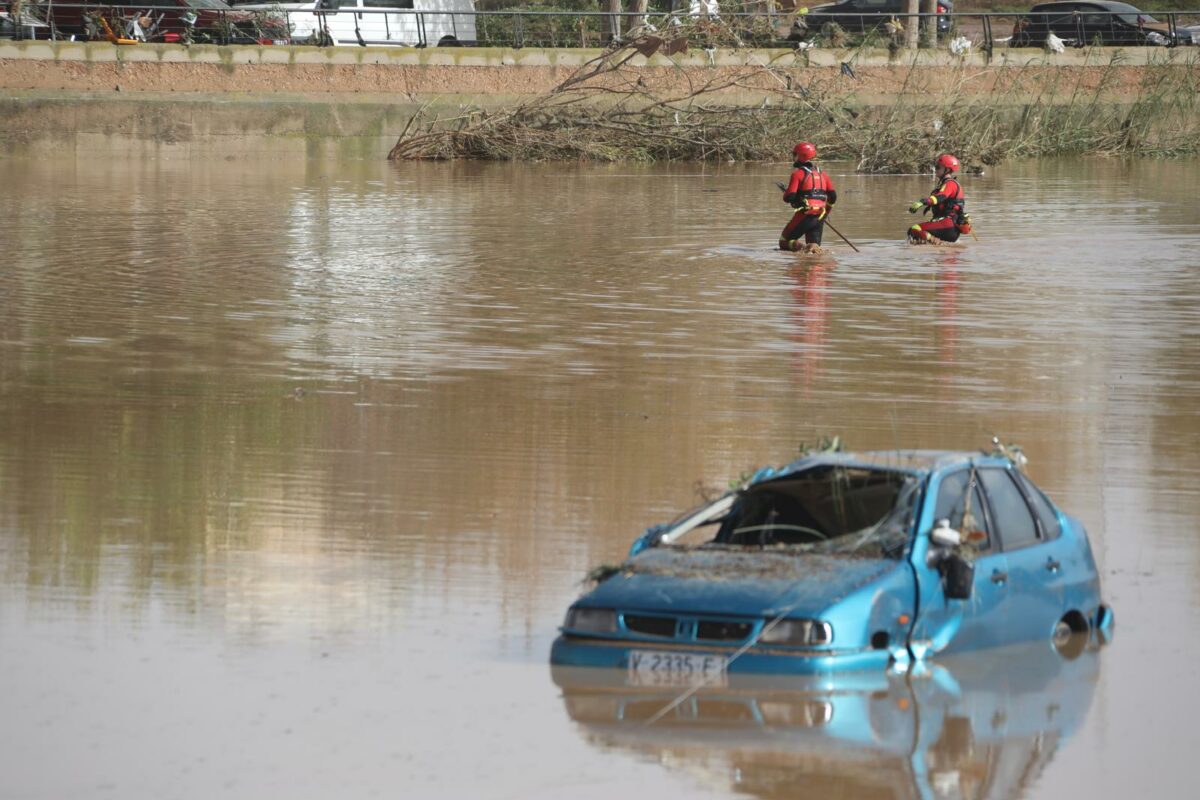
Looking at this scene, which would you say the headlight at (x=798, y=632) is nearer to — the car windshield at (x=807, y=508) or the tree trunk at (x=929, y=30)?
the car windshield at (x=807, y=508)

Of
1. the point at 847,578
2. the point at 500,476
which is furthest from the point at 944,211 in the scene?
the point at 847,578

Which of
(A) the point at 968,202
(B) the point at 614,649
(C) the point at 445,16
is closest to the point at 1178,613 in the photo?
(B) the point at 614,649

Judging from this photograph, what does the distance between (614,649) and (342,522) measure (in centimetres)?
314

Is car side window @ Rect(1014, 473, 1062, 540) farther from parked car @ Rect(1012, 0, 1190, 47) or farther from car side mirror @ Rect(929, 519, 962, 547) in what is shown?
parked car @ Rect(1012, 0, 1190, 47)

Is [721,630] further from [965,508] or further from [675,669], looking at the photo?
[965,508]

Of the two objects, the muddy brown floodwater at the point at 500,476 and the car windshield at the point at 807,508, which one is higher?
the car windshield at the point at 807,508

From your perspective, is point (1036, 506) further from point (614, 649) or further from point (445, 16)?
point (445, 16)

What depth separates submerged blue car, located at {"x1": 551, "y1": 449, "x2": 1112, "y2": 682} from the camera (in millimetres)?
7938

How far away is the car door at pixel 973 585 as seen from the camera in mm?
8250

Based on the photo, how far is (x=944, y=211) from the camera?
982 inches

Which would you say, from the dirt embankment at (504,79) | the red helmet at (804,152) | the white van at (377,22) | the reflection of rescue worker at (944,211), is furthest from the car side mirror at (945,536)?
Result: the white van at (377,22)

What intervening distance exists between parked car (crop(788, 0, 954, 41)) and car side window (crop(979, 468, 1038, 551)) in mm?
34871

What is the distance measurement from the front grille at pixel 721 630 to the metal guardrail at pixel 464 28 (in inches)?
1258

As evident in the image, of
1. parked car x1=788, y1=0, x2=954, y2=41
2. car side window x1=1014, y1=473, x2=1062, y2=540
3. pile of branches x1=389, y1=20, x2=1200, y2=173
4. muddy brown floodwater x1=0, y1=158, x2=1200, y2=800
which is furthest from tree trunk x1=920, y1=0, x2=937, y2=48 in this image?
car side window x1=1014, y1=473, x2=1062, y2=540
